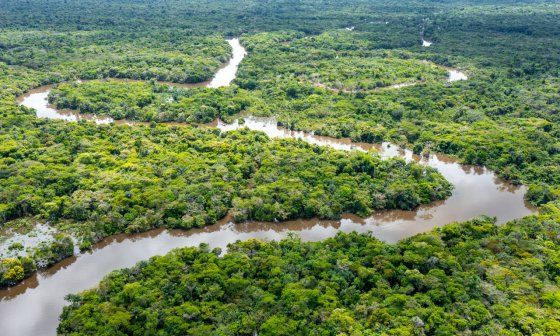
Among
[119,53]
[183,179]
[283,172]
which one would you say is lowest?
[283,172]

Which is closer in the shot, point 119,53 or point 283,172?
point 283,172

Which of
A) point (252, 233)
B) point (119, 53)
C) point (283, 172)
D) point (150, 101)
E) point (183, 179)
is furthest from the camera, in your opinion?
point (119, 53)

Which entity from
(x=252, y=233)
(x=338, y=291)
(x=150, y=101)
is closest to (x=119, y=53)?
(x=150, y=101)

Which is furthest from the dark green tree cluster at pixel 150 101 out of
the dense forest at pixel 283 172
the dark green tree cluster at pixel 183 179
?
the dark green tree cluster at pixel 183 179

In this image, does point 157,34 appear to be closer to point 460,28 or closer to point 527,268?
point 460,28

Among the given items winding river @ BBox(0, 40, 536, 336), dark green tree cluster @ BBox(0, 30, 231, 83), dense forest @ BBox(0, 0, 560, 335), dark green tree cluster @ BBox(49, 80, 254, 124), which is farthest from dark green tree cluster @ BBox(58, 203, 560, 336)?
dark green tree cluster @ BBox(0, 30, 231, 83)

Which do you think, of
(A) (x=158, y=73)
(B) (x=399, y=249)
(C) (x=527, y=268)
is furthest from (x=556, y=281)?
(A) (x=158, y=73)

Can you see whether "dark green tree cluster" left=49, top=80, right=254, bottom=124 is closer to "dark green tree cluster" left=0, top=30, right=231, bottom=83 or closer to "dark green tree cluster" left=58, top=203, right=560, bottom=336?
"dark green tree cluster" left=0, top=30, right=231, bottom=83

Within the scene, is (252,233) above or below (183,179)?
below

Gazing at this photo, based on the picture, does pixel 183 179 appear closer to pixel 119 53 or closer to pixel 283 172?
pixel 283 172

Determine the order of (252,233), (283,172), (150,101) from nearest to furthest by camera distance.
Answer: (252,233) → (283,172) → (150,101)
